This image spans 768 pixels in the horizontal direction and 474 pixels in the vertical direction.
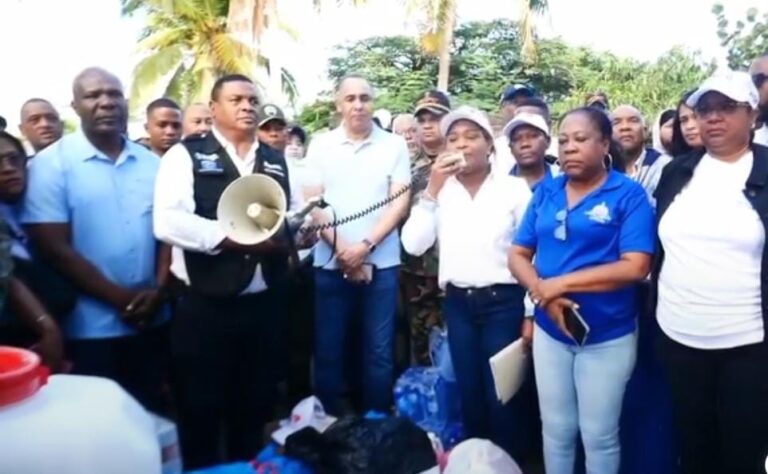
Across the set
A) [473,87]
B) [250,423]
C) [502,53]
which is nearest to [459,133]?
[250,423]

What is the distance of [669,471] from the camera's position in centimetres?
Answer: 351

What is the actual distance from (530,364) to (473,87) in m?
20.6

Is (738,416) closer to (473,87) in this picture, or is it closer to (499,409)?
(499,409)

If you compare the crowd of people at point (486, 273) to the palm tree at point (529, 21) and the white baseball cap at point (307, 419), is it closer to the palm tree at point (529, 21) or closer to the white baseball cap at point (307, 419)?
the white baseball cap at point (307, 419)

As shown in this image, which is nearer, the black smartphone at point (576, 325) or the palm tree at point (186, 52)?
the black smartphone at point (576, 325)

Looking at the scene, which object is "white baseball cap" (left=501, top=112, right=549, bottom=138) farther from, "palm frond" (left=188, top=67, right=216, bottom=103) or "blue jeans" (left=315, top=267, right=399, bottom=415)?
"palm frond" (left=188, top=67, right=216, bottom=103)

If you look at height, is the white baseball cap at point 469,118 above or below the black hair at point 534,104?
below

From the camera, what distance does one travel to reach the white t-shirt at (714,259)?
2820 mm

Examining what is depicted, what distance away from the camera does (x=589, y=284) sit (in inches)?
122

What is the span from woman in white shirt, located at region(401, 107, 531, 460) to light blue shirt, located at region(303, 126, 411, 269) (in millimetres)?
399

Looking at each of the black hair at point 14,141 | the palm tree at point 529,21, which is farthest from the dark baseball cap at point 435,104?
the palm tree at point 529,21

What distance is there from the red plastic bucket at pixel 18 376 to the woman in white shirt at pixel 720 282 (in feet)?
7.32

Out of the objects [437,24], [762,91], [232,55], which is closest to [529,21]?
[437,24]

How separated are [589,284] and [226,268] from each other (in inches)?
58.7
